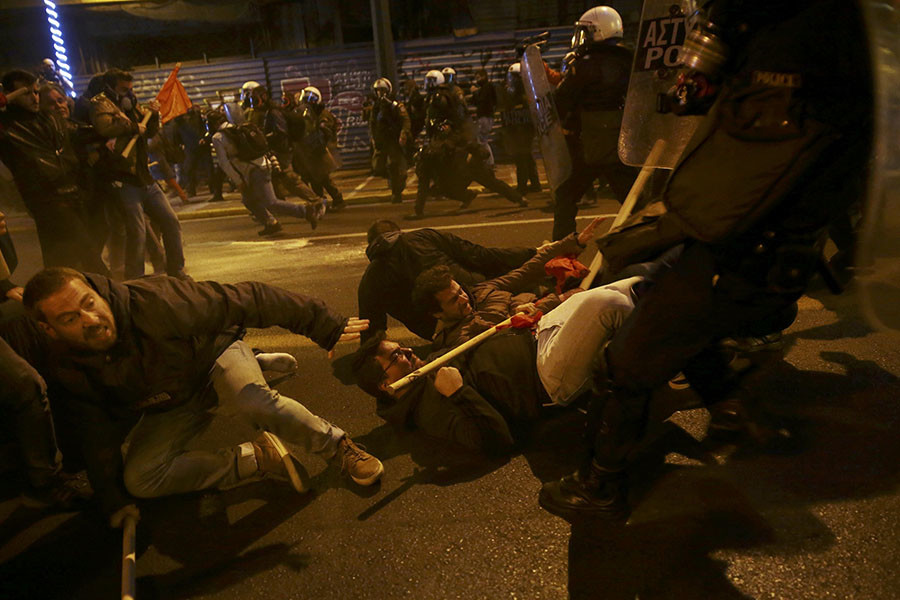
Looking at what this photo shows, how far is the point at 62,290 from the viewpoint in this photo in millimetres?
2156

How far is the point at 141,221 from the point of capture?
5.48 m

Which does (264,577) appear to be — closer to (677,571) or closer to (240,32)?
(677,571)

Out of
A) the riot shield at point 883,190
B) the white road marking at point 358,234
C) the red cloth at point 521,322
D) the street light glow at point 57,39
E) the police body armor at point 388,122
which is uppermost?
the street light glow at point 57,39

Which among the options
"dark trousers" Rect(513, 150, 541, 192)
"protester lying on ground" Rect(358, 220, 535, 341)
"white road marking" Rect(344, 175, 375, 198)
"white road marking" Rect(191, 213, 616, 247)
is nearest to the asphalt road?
"protester lying on ground" Rect(358, 220, 535, 341)

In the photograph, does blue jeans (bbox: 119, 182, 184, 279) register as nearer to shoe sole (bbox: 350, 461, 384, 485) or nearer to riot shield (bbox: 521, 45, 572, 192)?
riot shield (bbox: 521, 45, 572, 192)

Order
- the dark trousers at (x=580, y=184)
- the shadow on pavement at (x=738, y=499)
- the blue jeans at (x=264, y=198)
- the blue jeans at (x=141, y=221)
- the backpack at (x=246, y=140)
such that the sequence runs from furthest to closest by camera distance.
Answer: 1. the blue jeans at (x=264, y=198)
2. the backpack at (x=246, y=140)
3. the blue jeans at (x=141, y=221)
4. the dark trousers at (x=580, y=184)
5. the shadow on pavement at (x=738, y=499)

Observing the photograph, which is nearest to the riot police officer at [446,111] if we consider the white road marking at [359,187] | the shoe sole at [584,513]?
the white road marking at [359,187]

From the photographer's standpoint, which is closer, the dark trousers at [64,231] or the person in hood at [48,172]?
the person in hood at [48,172]

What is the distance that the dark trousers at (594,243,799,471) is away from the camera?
1705 mm

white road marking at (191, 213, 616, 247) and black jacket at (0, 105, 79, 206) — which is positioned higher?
black jacket at (0, 105, 79, 206)

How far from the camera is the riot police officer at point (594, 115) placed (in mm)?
4211

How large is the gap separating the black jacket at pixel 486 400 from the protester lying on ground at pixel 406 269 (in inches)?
29.0

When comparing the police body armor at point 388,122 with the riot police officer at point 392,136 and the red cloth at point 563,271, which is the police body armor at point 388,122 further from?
the red cloth at point 563,271

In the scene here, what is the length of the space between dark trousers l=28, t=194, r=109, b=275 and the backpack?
2567mm
